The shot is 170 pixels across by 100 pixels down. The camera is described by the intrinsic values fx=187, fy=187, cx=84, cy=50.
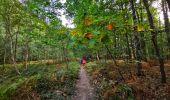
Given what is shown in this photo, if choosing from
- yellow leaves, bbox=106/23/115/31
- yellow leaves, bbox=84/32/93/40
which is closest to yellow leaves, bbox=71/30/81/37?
yellow leaves, bbox=84/32/93/40

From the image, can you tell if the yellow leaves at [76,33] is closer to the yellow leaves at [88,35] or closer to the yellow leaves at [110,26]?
the yellow leaves at [88,35]

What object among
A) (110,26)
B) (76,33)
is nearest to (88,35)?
(76,33)

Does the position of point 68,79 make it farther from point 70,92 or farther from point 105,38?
point 105,38

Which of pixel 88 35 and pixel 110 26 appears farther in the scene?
pixel 110 26

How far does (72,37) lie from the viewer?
5.42 ft

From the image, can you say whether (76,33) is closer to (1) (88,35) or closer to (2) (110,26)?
(1) (88,35)

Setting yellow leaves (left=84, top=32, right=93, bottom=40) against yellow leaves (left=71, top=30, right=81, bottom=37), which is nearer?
yellow leaves (left=84, top=32, right=93, bottom=40)

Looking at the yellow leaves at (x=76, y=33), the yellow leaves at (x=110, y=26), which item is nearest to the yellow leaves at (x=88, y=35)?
the yellow leaves at (x=76, y=33)

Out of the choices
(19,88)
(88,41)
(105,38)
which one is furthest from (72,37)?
(19,88)

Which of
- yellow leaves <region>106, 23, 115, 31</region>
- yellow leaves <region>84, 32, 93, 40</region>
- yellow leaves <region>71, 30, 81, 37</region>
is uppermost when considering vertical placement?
yellow leaves <region>106, 23, 115, 31</region>

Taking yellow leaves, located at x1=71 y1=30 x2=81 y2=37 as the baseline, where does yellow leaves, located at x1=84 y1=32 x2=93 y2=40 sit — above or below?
below

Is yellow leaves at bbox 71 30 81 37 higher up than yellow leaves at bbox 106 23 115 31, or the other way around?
yellow leaves at bbox 106 23 115 31

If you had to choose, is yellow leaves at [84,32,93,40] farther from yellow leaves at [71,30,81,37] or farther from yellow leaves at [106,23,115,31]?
yellow leaves at [106,23,115,31]

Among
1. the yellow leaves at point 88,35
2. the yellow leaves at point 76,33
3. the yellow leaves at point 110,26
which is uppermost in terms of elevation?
the yellow leaves at point 110,26
